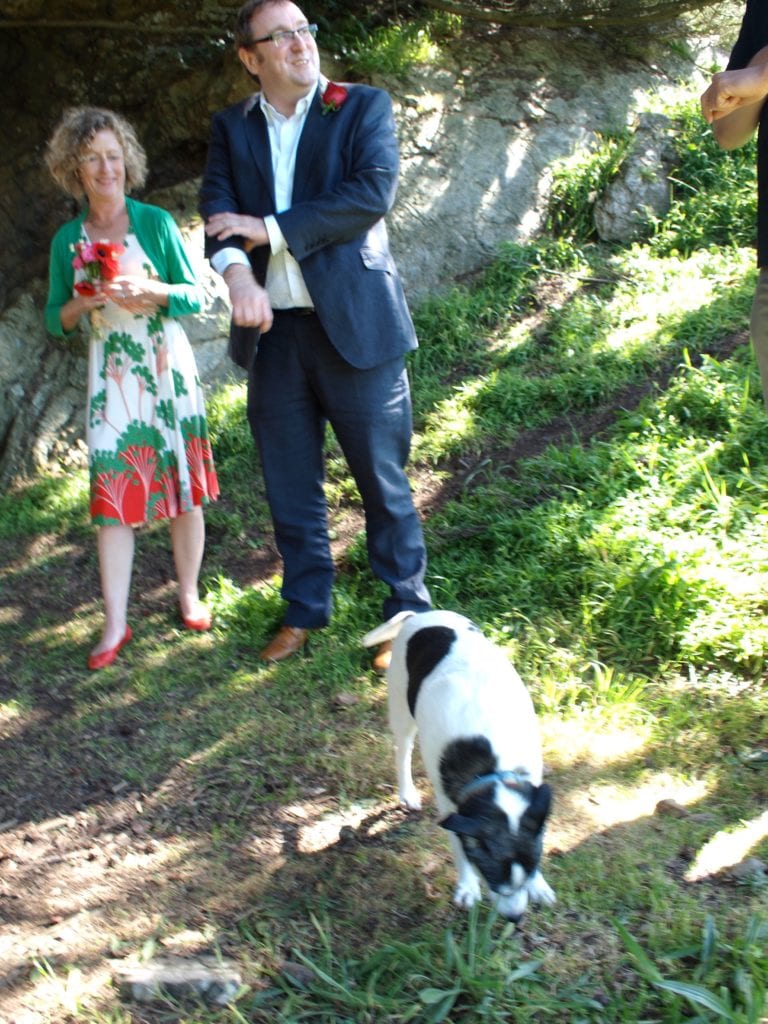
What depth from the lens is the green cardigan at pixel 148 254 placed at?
14.9ft

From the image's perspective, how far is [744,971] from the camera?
256cm

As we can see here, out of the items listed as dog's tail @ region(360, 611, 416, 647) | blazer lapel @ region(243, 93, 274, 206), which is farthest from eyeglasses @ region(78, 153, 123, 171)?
dog's tail @ region(360, 611, 416, 647)

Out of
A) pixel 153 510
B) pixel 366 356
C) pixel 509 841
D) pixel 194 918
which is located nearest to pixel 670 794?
pixel 509 841

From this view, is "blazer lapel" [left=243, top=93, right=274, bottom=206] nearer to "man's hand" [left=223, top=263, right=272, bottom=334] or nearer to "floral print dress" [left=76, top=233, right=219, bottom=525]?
"man's hand" [left=223, top=263, right=272, bottom=334]

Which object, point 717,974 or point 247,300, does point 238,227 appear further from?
point 717,974

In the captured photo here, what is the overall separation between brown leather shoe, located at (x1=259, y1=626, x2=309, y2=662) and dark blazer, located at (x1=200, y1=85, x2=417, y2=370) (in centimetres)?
124

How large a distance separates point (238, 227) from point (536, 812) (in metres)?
2.41

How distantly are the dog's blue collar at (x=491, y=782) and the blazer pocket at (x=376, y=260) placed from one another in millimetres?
2204

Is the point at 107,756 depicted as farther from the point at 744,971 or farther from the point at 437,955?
the point at 744,971

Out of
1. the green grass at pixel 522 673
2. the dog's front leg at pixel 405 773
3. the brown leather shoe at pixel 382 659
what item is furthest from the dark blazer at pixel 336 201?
the dog's front leg at pixel 405 773

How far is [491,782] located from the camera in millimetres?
2703

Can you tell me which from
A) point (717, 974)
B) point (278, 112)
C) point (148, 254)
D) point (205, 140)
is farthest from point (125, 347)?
point (205, 140)

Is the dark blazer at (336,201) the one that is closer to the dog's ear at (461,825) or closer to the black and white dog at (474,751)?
the black and white dog at (474,751)

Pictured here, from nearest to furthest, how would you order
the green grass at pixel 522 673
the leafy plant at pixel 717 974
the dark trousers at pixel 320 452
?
1. the leafy plant at pixel 717 974
2. the green grass at pixel 522 673
3. the dark trousers at pixel 320 452
